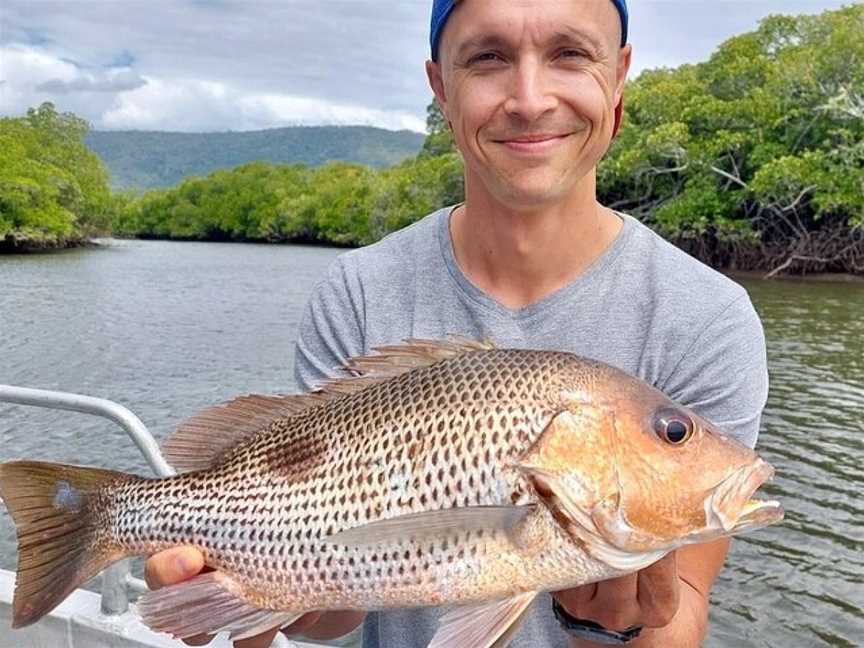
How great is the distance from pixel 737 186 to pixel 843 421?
2792 centimetres

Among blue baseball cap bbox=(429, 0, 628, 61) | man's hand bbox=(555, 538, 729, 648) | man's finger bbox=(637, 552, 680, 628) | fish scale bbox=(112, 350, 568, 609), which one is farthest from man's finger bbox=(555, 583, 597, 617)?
blue baseball cap bbox=(429, 0, 628, 61)

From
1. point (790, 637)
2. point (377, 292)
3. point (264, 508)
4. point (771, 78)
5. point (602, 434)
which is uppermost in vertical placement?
point (771, 78)

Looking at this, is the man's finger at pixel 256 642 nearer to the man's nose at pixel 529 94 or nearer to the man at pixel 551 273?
the man at pixel 551 273

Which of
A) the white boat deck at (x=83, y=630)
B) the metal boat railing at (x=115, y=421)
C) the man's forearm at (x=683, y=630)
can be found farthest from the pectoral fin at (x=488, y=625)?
the white boat deck at (x=83, y=630)

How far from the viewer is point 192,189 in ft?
391

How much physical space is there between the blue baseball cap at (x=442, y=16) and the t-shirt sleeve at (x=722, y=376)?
786 mm

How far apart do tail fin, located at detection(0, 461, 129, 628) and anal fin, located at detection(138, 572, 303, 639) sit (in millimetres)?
229

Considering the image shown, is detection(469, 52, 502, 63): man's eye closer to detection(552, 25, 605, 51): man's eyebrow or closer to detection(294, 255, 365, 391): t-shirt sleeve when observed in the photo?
detection(552, 25, 605, 51): man's eyebrow

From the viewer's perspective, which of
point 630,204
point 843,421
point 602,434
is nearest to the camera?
point 602,434

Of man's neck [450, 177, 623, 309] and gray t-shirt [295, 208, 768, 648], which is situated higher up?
man's neck [450, 177, 623, 309]

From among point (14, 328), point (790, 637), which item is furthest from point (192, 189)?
point (790, 637)

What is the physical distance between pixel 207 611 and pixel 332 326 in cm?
89

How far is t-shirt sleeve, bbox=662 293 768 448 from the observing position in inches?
85.9

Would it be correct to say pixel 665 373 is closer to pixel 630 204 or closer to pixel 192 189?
pixel 630 204
